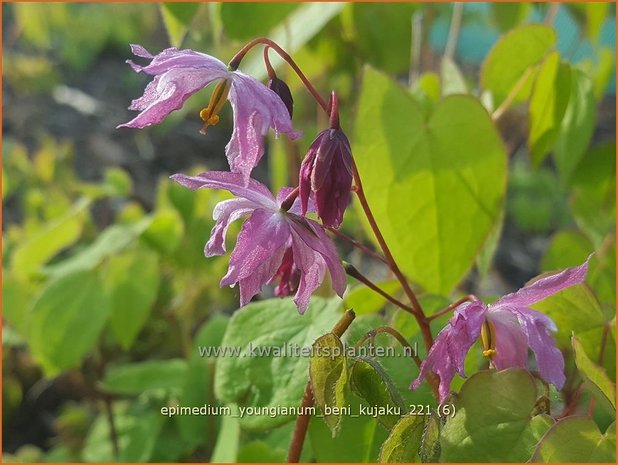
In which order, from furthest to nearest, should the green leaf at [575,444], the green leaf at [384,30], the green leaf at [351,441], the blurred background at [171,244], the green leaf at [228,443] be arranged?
the green leaf at [384,30] < the blurred background at [171,244] < the green leaf at [228,443] < the green leaf at [351,441] < the green leaf at [575,444]

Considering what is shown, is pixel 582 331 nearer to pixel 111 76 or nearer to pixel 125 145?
pixel 125 145

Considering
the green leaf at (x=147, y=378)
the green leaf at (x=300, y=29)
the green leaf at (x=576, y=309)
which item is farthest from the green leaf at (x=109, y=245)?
the green leaf at (x=576, y=309)

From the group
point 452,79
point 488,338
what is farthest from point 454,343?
point 452,79

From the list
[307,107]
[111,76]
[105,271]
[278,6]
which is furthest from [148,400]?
[111,76]

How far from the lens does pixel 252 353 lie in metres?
0.55

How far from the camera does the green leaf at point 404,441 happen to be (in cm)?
40

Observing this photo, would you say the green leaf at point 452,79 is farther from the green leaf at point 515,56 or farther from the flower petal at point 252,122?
the flower petal at point 252,122

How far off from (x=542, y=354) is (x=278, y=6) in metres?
0.52

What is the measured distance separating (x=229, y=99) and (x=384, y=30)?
2.09 feet

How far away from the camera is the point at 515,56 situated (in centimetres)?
76

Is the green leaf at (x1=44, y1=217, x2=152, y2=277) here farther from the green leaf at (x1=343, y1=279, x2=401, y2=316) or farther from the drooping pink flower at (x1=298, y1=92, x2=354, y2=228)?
the drooping pink flower at (x1=298, y1=92, x2=354, y2=228)

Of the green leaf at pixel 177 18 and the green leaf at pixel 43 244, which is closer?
the green leaf at pixel 177 18

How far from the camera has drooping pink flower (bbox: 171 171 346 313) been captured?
17.0 inches

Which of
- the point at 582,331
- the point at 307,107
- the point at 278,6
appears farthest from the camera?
the point at 307,107
